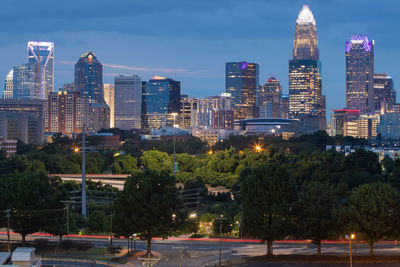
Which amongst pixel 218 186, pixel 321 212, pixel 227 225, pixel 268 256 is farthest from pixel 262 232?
pixel 218 186

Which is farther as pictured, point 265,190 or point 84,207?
point 84,207

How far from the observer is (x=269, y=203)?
210 ft

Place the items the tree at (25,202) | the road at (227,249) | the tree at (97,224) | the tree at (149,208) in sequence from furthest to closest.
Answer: the tree at (97,224)
the tree at (25,202)
the tree at (149,208)
the road at (227,249)

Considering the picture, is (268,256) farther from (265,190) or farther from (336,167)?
(336,167)

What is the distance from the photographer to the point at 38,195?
233 feet

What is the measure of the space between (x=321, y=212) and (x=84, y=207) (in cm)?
4136

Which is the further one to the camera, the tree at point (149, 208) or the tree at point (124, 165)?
the tree at point (124, 165)

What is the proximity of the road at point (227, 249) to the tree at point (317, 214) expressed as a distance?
3.39 m

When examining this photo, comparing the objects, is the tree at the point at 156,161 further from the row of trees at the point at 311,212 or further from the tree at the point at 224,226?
the row of trees at the point at 311,212

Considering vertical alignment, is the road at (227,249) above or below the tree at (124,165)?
below

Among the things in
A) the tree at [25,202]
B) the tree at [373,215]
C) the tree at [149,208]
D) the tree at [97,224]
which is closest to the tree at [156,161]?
the tree at [97,224]

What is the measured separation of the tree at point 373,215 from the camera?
62.5 meters

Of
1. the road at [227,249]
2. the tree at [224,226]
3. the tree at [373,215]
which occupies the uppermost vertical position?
the tree at [373,215]

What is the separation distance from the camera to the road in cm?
6328
